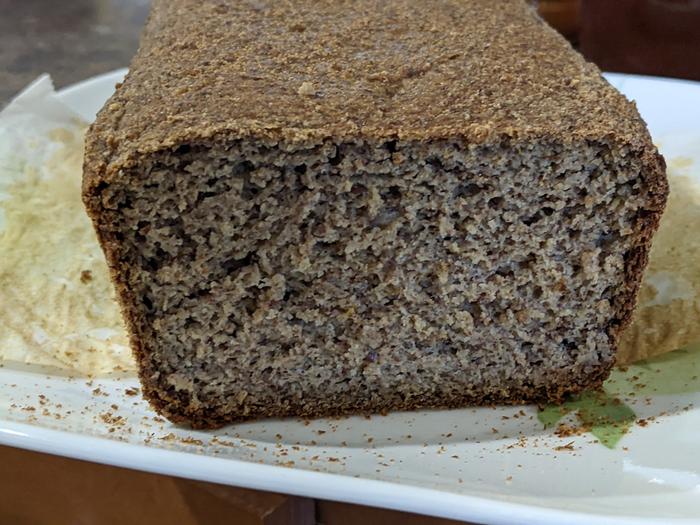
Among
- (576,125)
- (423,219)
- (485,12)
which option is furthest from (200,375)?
(485,12)

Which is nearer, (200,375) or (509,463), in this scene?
(509,463)

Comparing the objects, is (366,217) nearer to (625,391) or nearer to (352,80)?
(352,80)

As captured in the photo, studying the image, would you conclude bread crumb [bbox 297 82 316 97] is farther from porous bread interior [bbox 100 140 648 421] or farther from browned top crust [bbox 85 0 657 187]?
porous bread interior [bbox 100 140 648 421]

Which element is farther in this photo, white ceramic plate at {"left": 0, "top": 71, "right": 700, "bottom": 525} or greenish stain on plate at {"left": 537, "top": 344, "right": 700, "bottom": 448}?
greenish stain on plate at {"left": 537, "top": 344, "right": 700, "bottom": 448}

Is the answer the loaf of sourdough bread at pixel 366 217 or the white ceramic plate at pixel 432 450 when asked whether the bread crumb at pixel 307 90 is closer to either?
the loaf of sourdough bread at pixel 366 217

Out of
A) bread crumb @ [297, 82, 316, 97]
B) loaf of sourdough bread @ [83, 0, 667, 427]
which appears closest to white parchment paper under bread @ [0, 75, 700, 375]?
loaf of sourdough bread @ [83, 0, 667, 427]

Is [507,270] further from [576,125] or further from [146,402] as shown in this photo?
[146,402]
